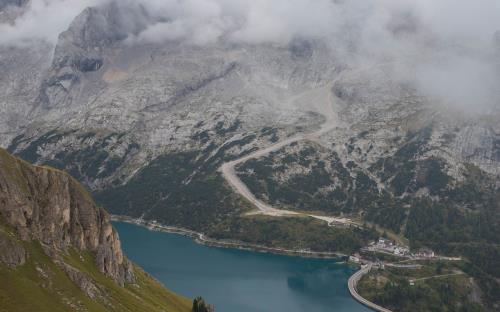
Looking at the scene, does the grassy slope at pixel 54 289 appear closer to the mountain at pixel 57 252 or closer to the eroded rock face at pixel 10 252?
the mountain at pixel 57 252

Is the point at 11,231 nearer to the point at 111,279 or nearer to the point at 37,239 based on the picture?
the point at 37,239

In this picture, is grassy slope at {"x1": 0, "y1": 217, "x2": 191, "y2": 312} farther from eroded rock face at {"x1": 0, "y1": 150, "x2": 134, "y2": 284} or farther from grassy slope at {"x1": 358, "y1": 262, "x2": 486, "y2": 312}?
grassy slope at {"x1": 358, "y1": 262, "x2": 486, "y2": 312}

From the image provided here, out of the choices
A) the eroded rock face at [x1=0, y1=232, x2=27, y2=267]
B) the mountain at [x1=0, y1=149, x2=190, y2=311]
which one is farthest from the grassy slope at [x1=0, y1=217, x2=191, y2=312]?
the eroded rock face at [x1=0, y1=232, x2=27, y2=267]

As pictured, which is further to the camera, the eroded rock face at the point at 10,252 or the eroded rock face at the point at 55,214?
the eroded rock face at the point at 55,214

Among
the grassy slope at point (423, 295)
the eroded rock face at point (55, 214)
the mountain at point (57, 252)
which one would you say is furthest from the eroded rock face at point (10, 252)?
the grassy slope at point (423, 295)

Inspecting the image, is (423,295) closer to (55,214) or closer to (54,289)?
(55,214)

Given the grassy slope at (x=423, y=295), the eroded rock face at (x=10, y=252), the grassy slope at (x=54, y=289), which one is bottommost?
the grassy slope at (x=423, y=295)

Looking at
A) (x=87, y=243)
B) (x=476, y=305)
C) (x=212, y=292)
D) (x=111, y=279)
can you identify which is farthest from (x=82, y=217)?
(x=476, y=305)
